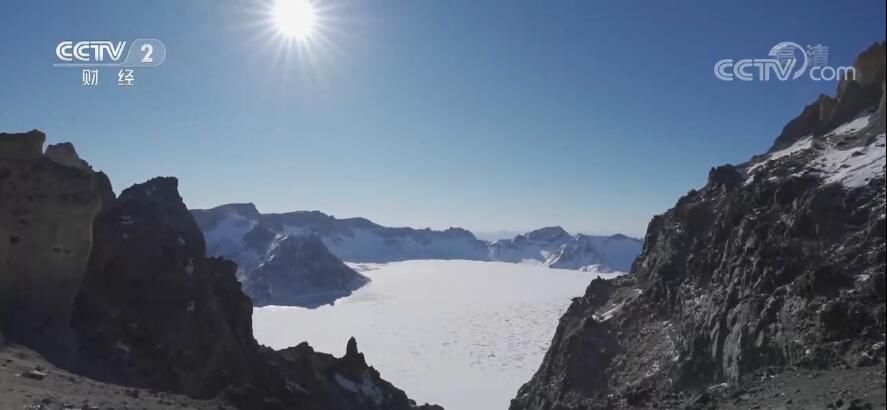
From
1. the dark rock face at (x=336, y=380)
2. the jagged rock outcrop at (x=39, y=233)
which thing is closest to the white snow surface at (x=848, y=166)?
the dark rock face at (x=336, y=380)

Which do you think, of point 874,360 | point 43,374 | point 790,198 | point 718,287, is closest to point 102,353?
point 43,374

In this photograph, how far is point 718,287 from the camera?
1372 inches

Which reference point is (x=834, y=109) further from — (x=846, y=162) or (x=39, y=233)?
(x=39, y=233)

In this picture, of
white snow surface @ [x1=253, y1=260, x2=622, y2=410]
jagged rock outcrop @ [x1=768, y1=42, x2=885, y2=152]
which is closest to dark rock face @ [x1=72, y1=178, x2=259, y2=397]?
white snow surface @ [x1=253, y1=260, x2=622, y2=410]

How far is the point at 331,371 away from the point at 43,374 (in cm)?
2168

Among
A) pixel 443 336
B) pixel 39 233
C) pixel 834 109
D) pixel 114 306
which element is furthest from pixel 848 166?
pixel 443 336

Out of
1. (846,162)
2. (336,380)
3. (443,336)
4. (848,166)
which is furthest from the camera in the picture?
(443,336)

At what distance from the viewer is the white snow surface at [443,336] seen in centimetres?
8739

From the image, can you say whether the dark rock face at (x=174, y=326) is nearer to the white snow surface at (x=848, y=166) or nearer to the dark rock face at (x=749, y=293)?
the dark rock face at (x=749, y=293)

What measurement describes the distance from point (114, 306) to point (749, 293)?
109ft

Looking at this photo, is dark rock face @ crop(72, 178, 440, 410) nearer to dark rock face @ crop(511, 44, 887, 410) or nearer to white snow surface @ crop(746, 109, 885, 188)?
dark rock face @ crop(511, 44, 887, 410)

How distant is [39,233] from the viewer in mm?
25922

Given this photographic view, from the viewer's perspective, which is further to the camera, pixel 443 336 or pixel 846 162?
pixel 443 336

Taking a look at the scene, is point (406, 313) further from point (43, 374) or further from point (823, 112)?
point (43, 374)
